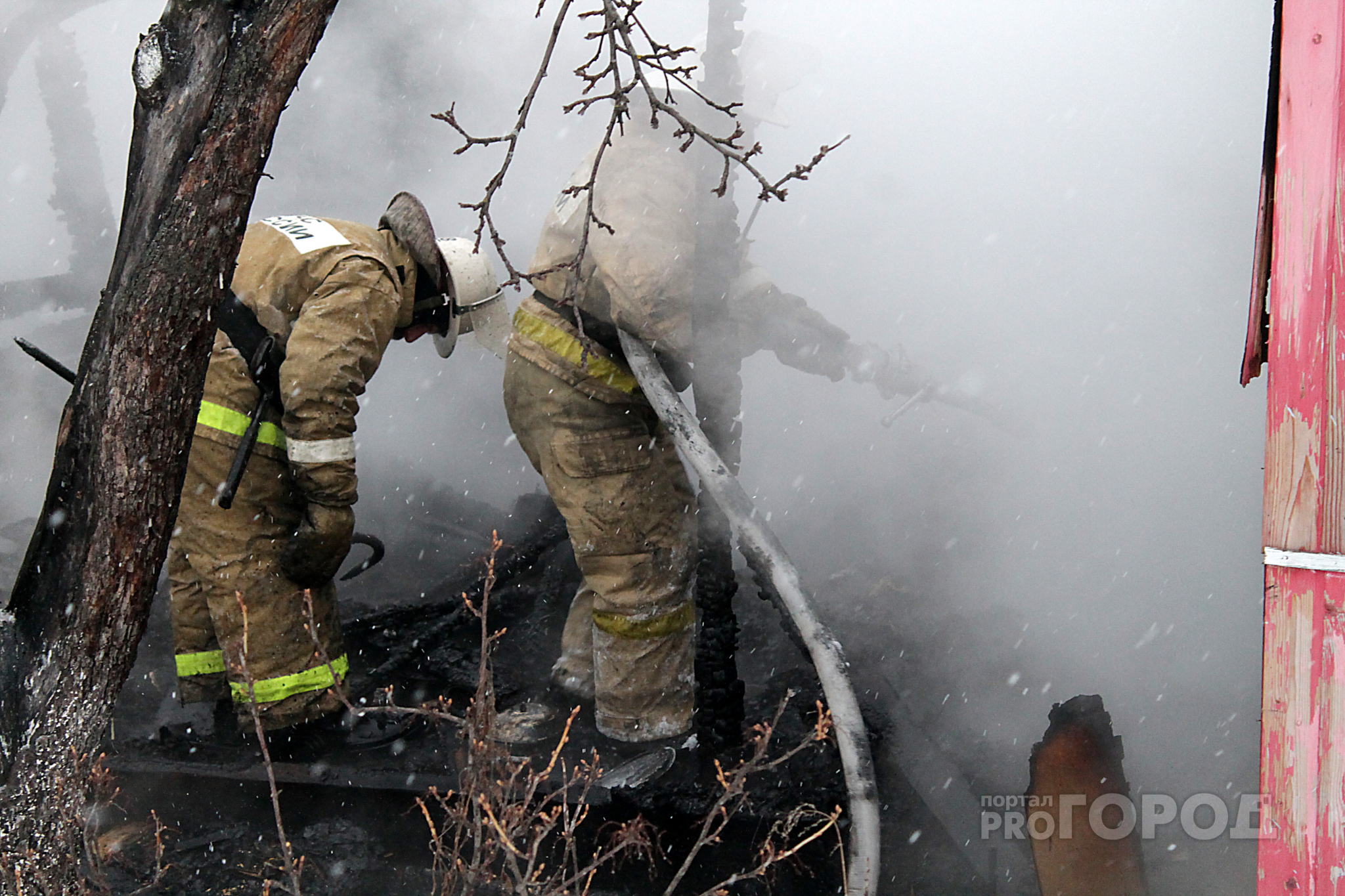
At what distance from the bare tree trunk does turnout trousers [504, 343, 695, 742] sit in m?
1.54

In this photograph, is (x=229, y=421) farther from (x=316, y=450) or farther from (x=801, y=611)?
(x=801, y=611)

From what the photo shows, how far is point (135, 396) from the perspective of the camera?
80.5 inches

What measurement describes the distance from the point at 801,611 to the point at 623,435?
1.28 meters

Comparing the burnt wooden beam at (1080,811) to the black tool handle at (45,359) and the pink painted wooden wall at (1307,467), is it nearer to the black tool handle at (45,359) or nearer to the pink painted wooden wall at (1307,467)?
the pink painted wooden wall at (1307,467)

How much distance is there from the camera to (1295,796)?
1624 mm

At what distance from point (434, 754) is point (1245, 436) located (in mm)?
3856

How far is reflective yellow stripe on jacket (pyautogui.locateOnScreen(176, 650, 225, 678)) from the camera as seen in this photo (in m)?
3.81

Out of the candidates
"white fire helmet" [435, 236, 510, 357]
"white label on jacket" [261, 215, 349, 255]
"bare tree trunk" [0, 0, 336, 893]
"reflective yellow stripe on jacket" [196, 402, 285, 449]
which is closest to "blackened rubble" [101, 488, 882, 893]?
"bare tree trunk" [0, 0, 336, 893]

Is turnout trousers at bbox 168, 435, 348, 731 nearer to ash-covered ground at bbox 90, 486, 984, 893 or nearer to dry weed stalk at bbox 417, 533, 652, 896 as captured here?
ash-covered ground at bbox 90, 486, 984, 893

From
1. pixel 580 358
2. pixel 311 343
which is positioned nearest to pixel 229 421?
pixel 311 343

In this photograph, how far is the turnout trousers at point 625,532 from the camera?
138 inches

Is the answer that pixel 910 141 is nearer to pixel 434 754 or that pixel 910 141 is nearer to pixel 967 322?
pixel 967 322

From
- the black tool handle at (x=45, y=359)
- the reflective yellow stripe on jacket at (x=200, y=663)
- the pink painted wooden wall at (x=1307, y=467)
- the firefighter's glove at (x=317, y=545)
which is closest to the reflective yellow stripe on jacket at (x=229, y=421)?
the firefighter's glove at (x=317, y=545)

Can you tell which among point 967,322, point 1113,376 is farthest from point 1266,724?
point 967,322
